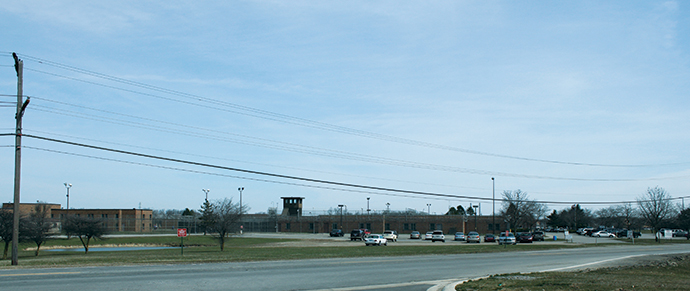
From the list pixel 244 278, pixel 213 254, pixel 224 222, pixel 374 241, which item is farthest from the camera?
pixel 374 241

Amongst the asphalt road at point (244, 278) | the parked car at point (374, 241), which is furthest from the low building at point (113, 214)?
the asphalt road at point (244, 278)

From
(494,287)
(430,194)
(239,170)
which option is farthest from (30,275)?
(430,194)

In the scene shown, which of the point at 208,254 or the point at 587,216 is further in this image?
the point at 587,216

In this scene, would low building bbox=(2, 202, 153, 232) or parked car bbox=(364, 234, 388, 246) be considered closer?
parked car bbox=(364, 234, 388, 246)

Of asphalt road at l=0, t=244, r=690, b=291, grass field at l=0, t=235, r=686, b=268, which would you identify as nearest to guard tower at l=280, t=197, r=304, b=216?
grass field at l=0, t=235, r=686, b=268

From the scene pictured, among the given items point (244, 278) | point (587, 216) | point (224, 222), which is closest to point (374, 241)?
point (224, 222)

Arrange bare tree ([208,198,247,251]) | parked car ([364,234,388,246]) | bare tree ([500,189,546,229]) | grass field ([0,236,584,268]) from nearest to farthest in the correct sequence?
grass field ([0,236,584,268]) → bare tree ([208,198,247,251]) → parked car ([364,234,388,246]) → bare tree ([500,189,546,229])

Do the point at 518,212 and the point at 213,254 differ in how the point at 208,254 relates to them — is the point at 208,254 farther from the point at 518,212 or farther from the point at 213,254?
the point at 518,212

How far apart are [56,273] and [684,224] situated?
134 metres

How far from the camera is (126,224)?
4109 inches

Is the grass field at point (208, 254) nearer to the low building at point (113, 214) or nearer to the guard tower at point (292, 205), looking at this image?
the low building at point (113, 214)

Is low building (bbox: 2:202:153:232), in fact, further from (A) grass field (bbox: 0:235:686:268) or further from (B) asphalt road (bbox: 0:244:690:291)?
(B) asphalt road (bbox: 0:244:690:291)

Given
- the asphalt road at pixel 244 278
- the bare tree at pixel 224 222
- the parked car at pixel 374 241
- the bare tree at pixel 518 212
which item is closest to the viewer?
the asphalt road at pixel 244 278

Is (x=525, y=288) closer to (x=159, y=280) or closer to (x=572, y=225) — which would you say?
(x=159, y=280)
